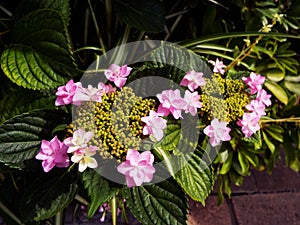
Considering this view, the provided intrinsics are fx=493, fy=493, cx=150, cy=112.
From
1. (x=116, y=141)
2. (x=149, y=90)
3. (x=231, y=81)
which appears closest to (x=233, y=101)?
(x=231, y=81)

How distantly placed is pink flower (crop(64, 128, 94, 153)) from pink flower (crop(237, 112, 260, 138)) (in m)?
0.38

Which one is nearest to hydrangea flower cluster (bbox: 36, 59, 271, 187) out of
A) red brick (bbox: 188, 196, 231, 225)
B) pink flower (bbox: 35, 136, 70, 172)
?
pink flower (bbox: 35, 136, 70, 172)

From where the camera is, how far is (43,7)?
1.30 m

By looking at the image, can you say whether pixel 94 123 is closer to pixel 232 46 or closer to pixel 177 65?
pixel 177 65

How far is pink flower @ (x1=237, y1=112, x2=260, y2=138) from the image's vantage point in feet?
3.78

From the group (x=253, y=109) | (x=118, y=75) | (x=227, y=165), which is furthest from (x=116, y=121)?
(x=227, y=165)

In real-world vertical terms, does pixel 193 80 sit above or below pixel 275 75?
above

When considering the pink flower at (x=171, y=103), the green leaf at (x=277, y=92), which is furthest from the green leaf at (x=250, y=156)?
the pink flower at (x=171, y=103)

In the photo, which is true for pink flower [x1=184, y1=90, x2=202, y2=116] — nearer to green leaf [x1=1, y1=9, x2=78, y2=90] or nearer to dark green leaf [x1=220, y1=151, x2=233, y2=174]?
green leaf [x1=1, y1=9, x2=78, y2=90]

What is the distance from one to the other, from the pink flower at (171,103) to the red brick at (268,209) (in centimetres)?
85

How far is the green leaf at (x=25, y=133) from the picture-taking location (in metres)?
1.07

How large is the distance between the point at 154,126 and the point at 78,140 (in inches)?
6.1

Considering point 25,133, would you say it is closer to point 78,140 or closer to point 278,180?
point 78,140

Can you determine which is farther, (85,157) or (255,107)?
(255,107)
